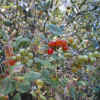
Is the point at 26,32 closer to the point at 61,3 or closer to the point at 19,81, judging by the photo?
the point at 61,3

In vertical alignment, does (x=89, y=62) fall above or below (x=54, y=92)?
above

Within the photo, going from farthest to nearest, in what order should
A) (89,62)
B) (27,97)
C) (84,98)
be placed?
(84,98), (27,97), (89,62)

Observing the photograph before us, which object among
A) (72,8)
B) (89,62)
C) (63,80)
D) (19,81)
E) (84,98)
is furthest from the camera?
(84,98)

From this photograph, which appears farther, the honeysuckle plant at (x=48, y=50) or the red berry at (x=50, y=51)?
the red berry at (x=50, y=51)

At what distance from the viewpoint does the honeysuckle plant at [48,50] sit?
68 cm

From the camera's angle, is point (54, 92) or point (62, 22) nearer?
point (54, 92)

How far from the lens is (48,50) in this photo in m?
0.81

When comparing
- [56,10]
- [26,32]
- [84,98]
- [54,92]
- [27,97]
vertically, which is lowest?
[84,98]

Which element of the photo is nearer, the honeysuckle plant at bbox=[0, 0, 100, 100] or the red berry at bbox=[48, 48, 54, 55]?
the honeysuckle plant at bbox=[0, 0, 100, 100]

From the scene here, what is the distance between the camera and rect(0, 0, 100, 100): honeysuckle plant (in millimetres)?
675

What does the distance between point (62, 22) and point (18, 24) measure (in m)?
0.39

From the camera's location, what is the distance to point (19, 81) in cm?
57

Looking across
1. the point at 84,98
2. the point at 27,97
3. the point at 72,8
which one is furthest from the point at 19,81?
the point at 84,98

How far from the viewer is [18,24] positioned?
4.28 ft
